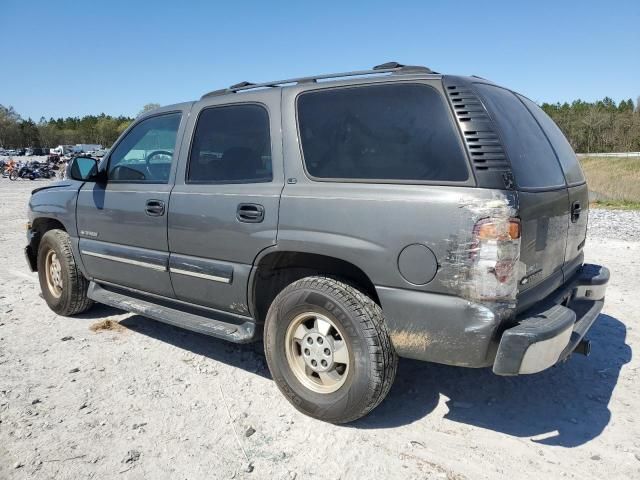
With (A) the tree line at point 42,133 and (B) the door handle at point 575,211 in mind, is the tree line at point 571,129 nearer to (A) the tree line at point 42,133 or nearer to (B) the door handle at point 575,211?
(A) the tree line at point 42,133

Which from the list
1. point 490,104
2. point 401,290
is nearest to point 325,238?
point 401,290

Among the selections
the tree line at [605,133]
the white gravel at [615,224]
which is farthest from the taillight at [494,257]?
the tree line at [605,133]

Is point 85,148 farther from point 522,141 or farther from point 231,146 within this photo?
point 522,141

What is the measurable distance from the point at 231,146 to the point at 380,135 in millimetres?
1213

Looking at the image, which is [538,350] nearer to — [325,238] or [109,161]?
[325,238]

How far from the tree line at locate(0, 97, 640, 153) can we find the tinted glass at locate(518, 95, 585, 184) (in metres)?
14.3

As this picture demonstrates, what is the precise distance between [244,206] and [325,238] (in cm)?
67

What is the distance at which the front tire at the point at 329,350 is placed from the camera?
282 centimetres

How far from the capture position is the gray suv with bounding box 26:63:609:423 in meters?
2.53

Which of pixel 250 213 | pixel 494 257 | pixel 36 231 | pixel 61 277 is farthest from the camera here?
pixel 36 231

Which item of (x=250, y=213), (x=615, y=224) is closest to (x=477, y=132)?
(x=250, y=213)

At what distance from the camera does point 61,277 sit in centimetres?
488

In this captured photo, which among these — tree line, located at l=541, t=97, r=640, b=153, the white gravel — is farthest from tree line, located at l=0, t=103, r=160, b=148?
the white gravel

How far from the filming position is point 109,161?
442cm
